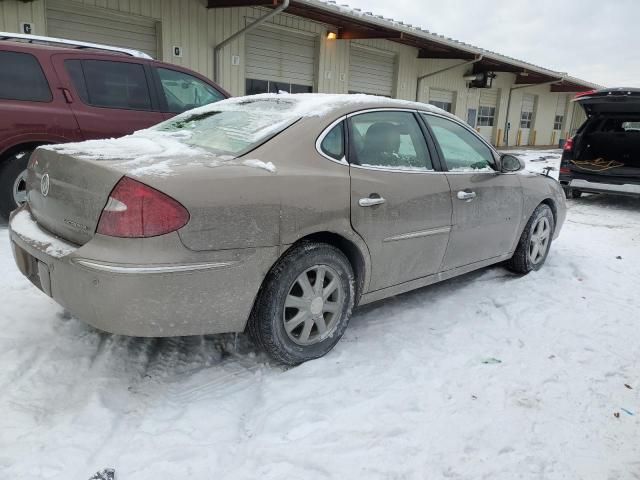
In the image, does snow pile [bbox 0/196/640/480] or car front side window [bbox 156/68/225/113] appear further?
car front side window [bbox 156/68/225/113]

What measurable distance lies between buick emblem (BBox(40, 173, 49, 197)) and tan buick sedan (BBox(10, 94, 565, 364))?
0.01 meters

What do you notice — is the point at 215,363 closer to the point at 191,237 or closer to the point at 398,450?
the point at 191,237

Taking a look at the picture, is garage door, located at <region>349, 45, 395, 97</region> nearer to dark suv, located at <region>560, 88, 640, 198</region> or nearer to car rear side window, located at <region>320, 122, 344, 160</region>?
dark suv, located at <region>560, 88, 640, 198</region>

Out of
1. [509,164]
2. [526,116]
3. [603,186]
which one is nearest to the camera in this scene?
[509,164]

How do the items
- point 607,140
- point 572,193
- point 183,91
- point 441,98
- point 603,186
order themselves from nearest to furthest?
1. point 183,91
2. point 603,186
3. point 607,140
4. point 572,193
5. point 441,98

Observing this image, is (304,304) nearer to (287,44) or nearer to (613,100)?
Result: (613,100)

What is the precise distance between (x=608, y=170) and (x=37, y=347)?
8569mm

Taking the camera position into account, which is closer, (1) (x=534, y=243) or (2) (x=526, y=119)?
(1) (x=534, y=243)

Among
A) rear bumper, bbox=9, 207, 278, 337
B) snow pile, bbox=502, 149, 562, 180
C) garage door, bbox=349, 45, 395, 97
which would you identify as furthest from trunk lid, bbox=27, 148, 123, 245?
garage door, bbox=349, 45, 395, 97

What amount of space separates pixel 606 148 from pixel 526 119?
16.6 metres

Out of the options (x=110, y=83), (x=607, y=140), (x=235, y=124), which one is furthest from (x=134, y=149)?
(x=607, y=140)

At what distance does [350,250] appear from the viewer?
9.98ft

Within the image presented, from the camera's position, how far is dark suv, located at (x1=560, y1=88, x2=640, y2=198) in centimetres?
809

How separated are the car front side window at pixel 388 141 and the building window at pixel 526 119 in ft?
75.1
